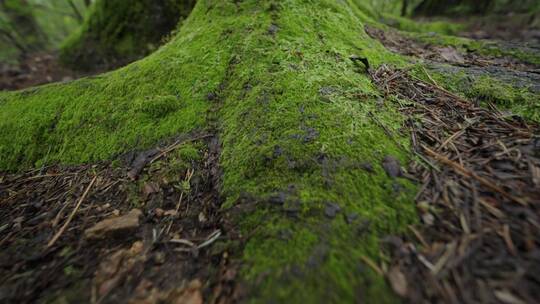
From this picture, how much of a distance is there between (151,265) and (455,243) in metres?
1.71

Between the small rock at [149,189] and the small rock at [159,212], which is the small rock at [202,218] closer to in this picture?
the small rock at [159,212]

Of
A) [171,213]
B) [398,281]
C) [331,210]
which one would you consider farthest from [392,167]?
[171,213]

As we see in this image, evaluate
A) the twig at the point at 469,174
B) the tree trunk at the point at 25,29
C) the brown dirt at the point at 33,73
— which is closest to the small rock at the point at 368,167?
the twig at the point at 469,174

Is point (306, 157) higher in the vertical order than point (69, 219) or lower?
higher

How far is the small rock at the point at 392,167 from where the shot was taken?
1.63m

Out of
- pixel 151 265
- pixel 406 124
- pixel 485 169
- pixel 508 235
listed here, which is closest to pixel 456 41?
pixel 406 124

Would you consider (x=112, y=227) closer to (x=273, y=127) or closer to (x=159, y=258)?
(x=159, y=258)

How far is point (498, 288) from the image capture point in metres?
1.09

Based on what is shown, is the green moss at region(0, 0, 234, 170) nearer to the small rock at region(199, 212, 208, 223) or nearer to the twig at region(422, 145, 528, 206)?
the small rock at region(199, 212, 208, 223)

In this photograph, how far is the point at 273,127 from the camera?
2.01 meters

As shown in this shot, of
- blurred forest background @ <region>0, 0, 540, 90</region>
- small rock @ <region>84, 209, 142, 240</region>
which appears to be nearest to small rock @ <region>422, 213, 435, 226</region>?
small rock @ <region>84, 209, 142, 240</region>

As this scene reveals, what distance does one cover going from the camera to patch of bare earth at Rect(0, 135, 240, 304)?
141 cm

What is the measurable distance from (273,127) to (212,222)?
0.85 m

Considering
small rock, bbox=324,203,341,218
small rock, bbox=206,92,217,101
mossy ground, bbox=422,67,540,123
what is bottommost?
small rock, bbox=324,203,341,218
